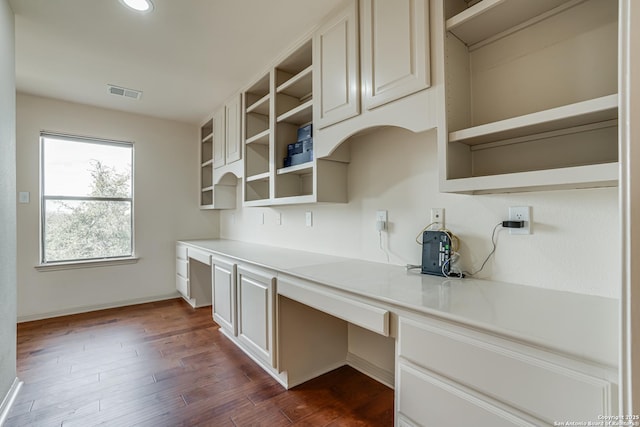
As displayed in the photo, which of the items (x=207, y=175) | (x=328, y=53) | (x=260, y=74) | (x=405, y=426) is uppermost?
(x=260, y=74)

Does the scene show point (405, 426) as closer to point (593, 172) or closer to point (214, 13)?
point (593, 172)

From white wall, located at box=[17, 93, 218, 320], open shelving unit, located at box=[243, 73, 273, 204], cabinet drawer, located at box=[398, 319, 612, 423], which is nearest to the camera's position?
cabinet drawer, located at box=[398, 319, 612, 423]

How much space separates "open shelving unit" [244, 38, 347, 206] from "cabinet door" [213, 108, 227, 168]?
22.0 inches

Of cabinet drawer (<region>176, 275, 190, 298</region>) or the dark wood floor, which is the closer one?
the dark wood floor

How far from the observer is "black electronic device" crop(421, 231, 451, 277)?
153 cm

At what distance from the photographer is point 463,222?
1552 mm

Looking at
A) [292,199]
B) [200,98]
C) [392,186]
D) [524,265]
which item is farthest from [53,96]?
[524,265]

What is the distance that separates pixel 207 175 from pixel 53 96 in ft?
5.86

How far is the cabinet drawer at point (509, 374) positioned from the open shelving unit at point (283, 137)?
1208 mm

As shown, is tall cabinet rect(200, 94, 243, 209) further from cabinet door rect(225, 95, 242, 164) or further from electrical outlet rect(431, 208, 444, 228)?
electrical outlet rect(431, 208, 444, 228)

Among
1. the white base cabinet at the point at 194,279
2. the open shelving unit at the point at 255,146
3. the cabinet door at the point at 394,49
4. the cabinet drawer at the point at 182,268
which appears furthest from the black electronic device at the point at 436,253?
the cabinet drawer at the point at 182,268

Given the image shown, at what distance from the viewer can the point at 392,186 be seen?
1898mm

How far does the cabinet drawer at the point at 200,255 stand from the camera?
9.84ft

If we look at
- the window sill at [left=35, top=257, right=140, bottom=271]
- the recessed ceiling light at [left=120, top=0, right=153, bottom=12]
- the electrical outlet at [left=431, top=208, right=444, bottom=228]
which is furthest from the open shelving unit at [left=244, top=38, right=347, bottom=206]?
the window sill at [left=35, top=257, right=140, bottom=271]
